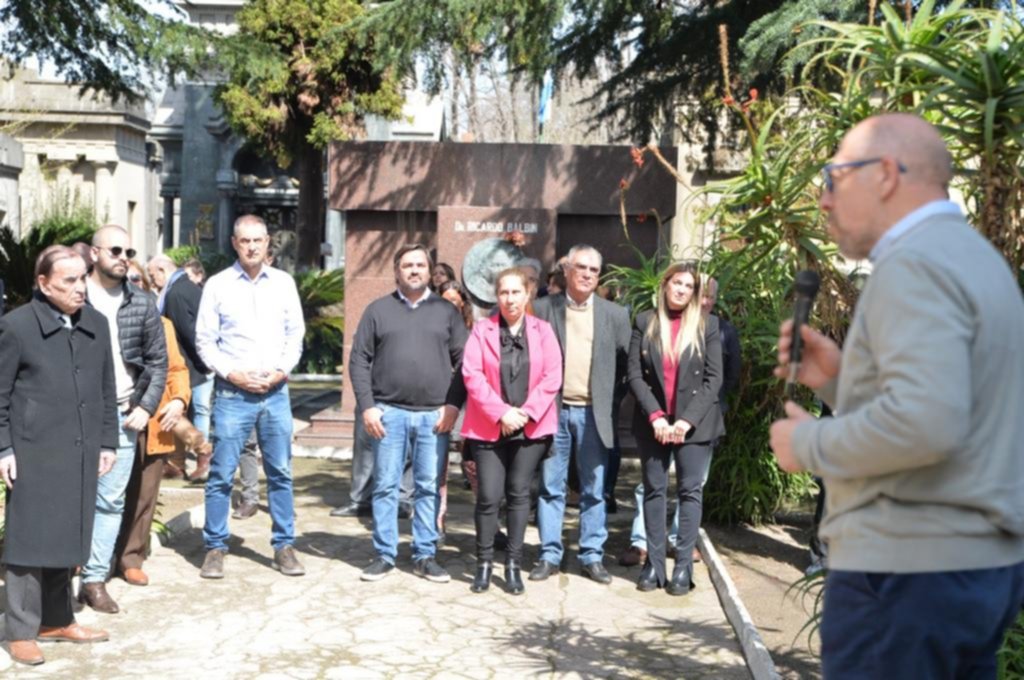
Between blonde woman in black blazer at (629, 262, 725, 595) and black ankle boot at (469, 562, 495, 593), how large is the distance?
3.00 ft

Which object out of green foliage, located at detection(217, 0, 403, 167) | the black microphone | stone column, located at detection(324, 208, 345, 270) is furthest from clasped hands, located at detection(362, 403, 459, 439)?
stone column, located at detection(324, 208, 345, 270)

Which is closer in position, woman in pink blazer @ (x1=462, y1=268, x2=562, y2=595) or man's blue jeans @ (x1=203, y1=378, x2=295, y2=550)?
woman in pink blazer @ (x1=462, y1=268, x2=562, y2=595)

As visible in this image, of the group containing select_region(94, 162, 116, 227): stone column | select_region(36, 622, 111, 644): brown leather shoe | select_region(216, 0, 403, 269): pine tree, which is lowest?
select_region(36, 622, 111, 644): brown leather shoe

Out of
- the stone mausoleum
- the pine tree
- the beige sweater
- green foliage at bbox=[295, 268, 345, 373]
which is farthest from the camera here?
green foliage at bbox=[295, 268, 345, 373]

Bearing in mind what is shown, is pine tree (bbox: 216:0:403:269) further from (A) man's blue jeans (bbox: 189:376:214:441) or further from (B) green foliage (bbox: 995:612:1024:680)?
(B) green foliage (bbox: 995:612:1024:680)

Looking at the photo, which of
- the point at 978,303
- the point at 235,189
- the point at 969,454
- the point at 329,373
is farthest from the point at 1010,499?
the point at 235,189

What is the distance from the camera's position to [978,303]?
2867 mm

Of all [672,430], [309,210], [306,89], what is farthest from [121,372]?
[309,210]

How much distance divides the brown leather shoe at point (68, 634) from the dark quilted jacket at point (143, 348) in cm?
133

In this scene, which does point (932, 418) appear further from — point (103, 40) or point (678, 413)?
point (103, 40)

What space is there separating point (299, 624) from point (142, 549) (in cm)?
148

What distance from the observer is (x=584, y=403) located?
861cm

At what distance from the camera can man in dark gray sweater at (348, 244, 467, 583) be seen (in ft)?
27.3

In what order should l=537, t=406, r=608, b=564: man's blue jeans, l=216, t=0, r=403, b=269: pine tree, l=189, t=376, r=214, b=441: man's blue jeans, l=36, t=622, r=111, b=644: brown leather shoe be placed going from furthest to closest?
1. l=216, t=0, r=403, b=269: pine tree
2. l=189, t=376, r=214, b=441: man's blue jeans
3. l=537, t=406, r=608, b=564: man's blue jeans
4. l=36, t=622, r=111, b=644: brown leather shoe
